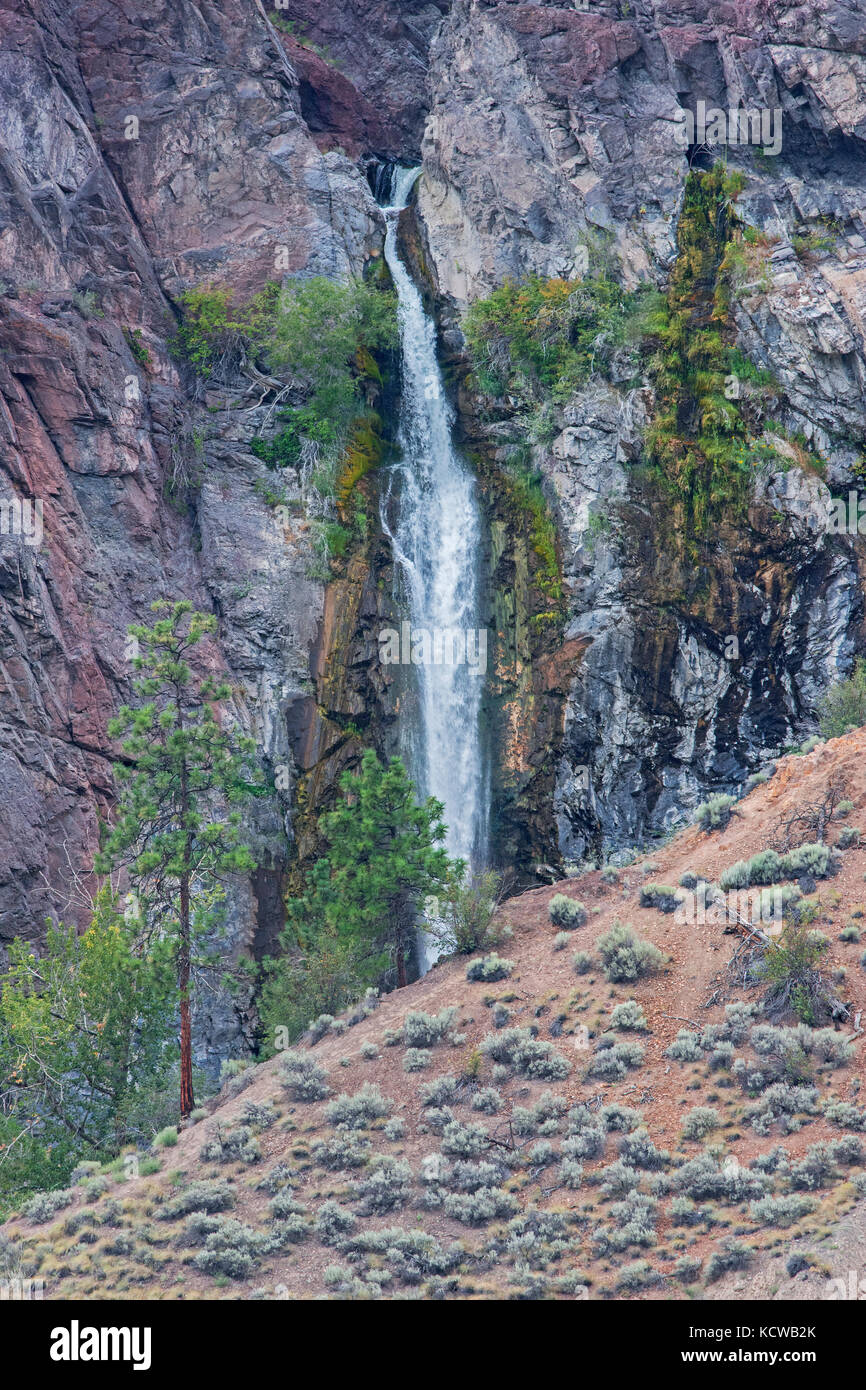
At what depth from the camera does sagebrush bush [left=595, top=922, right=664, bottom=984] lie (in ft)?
69.1

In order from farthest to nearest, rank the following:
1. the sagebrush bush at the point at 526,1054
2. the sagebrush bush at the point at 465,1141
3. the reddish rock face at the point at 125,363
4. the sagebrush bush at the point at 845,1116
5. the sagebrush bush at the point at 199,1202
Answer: the reddish rock face at the point at 125,363 → the sagebrush bush at the point at 526,1054 → the sagebrush bush at the point at 465,1141 → the sagebrush bush at the point at 199,1202 → the sagebrush bush at the point at 845,1116

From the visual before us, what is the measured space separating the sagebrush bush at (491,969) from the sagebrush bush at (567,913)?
1.72 metres

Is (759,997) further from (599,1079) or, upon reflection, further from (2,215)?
(2,215)

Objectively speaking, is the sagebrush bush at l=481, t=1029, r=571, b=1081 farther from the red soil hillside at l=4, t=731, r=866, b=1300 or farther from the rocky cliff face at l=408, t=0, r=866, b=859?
the rocky cliff face at l=408, t=0, r=866, b=859

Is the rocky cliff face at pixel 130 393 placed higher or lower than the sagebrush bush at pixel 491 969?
higher

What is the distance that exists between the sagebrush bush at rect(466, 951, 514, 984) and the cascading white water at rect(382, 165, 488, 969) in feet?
36.8

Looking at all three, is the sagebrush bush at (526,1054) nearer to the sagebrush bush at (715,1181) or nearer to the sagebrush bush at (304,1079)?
the sagebrush bush at (304,1079)

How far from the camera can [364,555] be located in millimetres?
37156

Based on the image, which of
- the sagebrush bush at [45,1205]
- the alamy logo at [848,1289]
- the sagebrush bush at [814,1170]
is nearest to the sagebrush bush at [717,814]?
the sagebrush bush at [814,1170]

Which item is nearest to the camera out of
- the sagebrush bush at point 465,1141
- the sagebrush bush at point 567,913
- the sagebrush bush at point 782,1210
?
the sagebrush bush at point 782,1210

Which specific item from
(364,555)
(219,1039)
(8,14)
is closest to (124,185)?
(8,14)

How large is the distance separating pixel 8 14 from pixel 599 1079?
117 ft

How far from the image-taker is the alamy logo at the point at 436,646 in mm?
37094

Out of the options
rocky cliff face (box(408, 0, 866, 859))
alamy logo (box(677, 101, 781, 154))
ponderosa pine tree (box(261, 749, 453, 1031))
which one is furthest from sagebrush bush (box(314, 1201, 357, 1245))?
alamy logo (box(677, 101, 781, 154))
